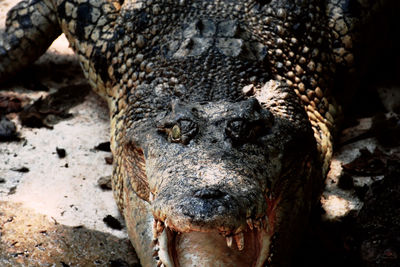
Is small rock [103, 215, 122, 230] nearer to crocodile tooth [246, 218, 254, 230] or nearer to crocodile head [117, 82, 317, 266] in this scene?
crocodile head [117, 82, 317, 266]

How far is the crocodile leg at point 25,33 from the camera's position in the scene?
5254 mm

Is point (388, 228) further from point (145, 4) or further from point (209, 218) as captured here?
point (145, 4)

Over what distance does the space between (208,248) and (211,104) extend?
892mm

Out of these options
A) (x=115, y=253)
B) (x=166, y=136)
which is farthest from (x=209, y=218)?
(x=115, y=253)

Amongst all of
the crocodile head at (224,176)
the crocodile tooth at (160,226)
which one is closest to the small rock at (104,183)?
the crocodile head at (224,176)

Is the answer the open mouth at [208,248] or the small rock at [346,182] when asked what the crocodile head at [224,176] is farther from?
the small rock at [346,182]

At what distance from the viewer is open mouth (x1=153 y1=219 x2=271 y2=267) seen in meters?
3.02

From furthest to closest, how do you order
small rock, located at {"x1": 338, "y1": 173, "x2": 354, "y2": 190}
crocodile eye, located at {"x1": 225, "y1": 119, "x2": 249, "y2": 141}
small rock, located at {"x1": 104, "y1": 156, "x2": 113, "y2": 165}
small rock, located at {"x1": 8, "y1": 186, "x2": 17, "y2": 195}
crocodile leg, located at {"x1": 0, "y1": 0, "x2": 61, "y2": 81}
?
crocodile leg, located at {"x1": 0, "y1": 0, "x2": 61, "y2": 81}, small rock, located at {"x1": 104, "y1": 156, "x2": 113, "y2": 165}, small rock, located at {"x1": 338, "y1": 173, "x2": 354, "y2": 190}, small rock, located at {"x1": 8, "y1": 186, "x2": 17, "y2": 195}, crocodile eye, located at {"x1": 225, "y1": 119, "x2": 249, "y2": 141}

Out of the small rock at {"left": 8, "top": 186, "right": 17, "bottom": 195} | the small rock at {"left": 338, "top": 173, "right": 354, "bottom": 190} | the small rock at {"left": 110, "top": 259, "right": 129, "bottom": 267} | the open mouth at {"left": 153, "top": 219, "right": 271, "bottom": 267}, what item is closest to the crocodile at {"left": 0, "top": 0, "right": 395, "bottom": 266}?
the open mouth at {"left": 153, "top": 219, "right": 271, "bottom": 267}

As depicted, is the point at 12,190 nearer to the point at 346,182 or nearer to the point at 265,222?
the point at 265,222

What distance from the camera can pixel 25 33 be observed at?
208 inches

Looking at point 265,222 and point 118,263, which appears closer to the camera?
point 265,222

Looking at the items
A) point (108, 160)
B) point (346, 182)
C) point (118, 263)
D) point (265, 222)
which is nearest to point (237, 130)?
point (265, 222)

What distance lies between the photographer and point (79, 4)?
4938 millimetres
